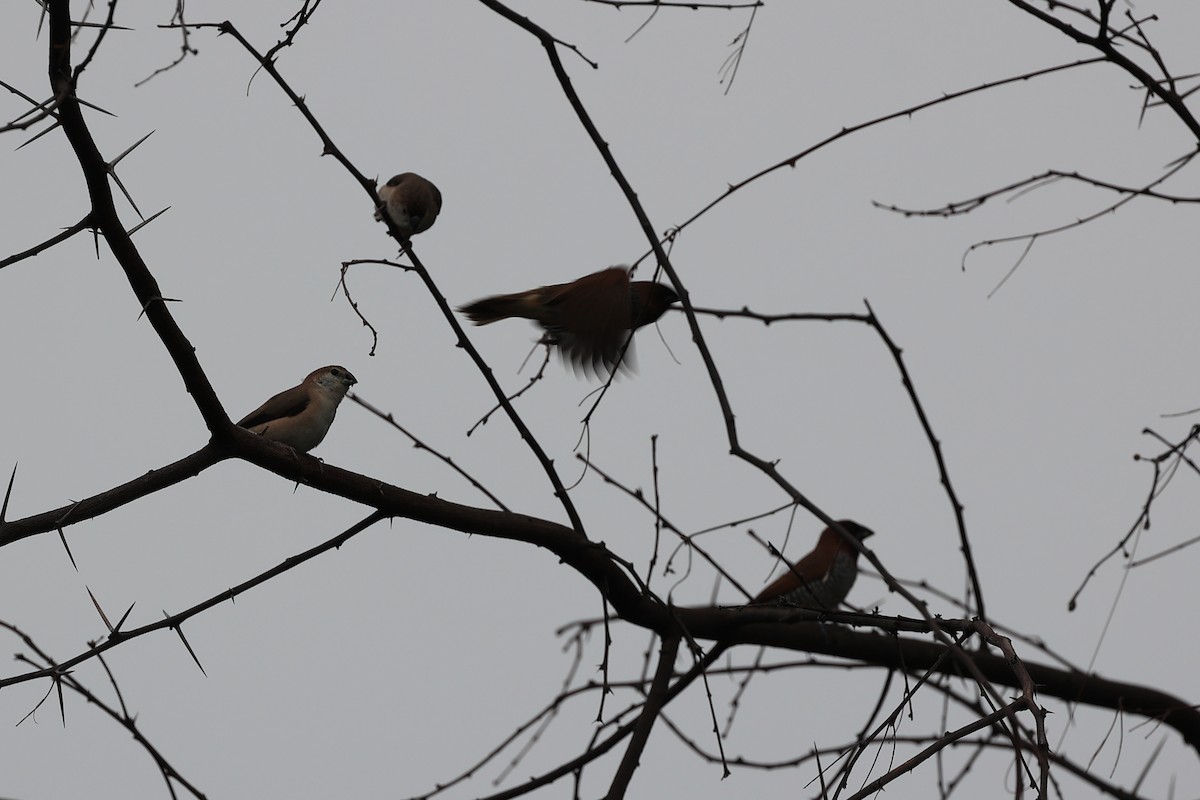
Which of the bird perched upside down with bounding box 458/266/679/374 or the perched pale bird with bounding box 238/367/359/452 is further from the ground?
the perched pale bird with bounding box 238/367/359/452

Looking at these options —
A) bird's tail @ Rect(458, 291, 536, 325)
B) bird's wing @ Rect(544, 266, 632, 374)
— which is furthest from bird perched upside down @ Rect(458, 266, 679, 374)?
bird's tail @ Rect(458, 291, 536, 325)

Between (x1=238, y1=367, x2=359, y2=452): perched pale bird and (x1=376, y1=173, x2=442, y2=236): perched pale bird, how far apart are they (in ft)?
4.30

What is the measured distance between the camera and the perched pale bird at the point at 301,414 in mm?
5570

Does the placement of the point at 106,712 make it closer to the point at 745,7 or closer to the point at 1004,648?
the point at 1004,648

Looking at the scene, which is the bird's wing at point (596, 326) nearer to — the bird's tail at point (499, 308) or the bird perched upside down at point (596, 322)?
the bird perched upside down at point (596, 322)

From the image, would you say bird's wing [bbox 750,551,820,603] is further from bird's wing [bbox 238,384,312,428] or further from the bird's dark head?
bird's wing [bbox 238,384,312,428]

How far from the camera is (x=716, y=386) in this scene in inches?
113

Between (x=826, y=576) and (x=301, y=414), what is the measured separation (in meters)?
4.46

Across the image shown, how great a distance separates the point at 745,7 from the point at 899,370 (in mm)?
1307

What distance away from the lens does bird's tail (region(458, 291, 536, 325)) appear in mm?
5520

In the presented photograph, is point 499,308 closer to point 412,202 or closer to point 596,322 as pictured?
point 596,322

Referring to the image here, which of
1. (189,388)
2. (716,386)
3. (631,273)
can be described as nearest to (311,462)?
(189,388)

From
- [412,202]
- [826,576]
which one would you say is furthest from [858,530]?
[412,202]

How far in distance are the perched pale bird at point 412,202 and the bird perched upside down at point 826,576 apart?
3.50 metres
